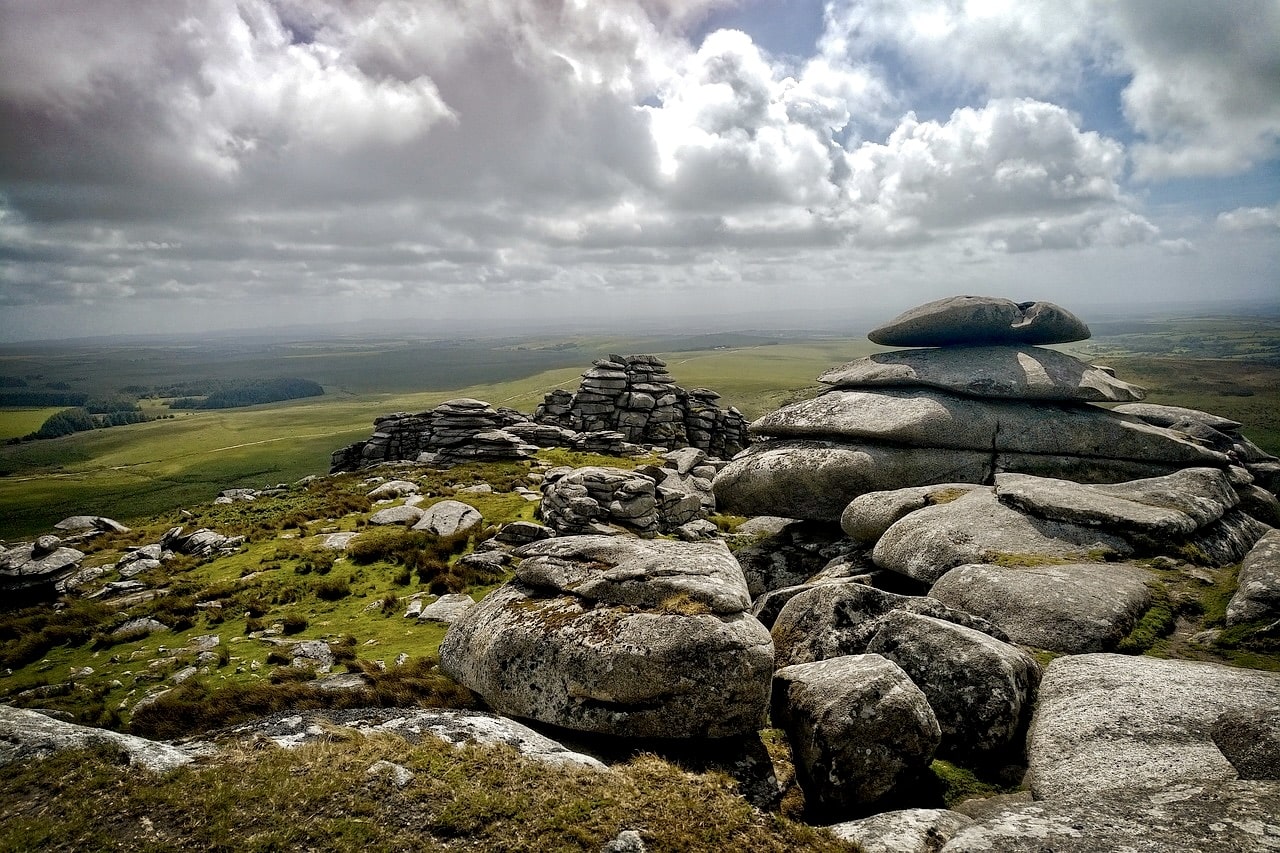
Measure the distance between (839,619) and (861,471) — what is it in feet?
36.7

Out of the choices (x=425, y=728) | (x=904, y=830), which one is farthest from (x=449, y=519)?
(x=904, y=830)

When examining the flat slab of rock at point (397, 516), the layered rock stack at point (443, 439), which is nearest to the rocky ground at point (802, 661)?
the flat slab of rock at point (397, 516)

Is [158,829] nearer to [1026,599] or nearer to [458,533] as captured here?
[1026,599]

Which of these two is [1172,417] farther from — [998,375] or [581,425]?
[581,425]

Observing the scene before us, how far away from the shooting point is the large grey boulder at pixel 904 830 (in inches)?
297

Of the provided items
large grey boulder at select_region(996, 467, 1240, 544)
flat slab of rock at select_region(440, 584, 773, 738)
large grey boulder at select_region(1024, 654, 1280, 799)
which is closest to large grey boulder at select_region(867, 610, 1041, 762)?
large grey boulder at select_region(1024, 654, 1280, 799)

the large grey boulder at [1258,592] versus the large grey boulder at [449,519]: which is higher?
the large grey boulder at [1258,592]

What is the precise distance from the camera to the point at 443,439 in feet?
212

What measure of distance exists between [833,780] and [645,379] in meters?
70.4

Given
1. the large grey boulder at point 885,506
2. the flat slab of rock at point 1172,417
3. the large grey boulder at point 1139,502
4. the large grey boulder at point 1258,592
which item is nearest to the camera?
the large grey boulder at point 1258,592

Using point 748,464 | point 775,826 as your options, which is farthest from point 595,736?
point 748,464

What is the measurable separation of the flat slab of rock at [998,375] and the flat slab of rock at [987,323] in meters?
0.70

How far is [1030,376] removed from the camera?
2367 centimetres

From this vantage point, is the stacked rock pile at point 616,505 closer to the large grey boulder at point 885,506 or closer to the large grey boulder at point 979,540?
the large grey boulder at point 885,506
